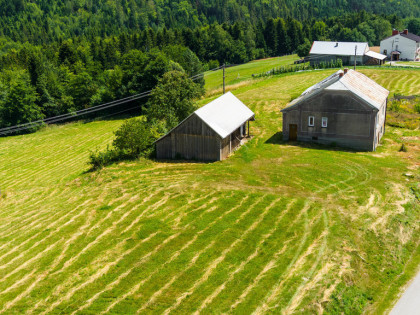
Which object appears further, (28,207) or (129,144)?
(129,144)

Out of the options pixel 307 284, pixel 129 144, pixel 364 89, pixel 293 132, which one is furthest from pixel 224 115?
pixel 307 284

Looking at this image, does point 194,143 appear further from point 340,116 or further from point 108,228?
point 340,116

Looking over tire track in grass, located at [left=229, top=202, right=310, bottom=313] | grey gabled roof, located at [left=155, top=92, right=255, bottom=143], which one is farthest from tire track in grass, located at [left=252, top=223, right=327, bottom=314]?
grey gabled roof, located at [left=155, top=92, right=255, bottom=143]

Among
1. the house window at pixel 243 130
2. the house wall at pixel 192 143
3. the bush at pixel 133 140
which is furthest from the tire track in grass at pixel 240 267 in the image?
the house window at pixel 243 130

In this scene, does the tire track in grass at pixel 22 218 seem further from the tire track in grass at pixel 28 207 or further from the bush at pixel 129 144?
the bush at pixel 129 144

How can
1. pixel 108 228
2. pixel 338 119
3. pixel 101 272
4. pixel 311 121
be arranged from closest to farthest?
pixel 101 272
pixel 108 228
pixel 338 119
pixel 311 121
